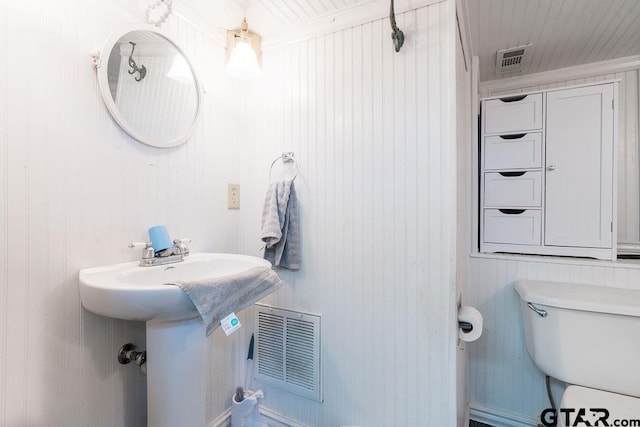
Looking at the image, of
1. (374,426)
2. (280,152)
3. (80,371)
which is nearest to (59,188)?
(80,371)

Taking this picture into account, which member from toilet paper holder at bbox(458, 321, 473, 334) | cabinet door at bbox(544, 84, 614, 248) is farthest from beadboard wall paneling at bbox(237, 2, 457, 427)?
cabinet door at bbox(544, 84, 614, 248)

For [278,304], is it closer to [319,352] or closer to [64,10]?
[319,352]

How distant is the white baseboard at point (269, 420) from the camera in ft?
4.37

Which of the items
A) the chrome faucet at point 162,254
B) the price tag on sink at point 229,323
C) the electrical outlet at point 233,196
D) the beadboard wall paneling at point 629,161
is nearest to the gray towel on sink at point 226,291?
the price tag on sink at point 229,323

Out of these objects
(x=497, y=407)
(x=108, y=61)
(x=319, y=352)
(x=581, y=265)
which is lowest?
(x=497, y=407)

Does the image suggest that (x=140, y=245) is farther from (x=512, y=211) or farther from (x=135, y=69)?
(x=512, y=211)

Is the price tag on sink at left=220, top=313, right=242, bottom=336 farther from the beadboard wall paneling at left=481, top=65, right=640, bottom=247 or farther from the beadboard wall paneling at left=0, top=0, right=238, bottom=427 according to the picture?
the beadboard wall paneling at left=481, top=65, right=640, bottom=247

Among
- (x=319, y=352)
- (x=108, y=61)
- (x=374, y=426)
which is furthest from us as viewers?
(x=319, y=352)

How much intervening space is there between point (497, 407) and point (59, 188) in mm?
2228

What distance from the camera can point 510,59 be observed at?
5.83ft

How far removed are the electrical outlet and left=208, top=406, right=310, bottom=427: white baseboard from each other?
1004 mm

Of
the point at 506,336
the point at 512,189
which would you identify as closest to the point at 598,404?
the point at 506,336

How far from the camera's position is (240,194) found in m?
1.48

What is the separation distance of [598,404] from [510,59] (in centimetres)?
184
